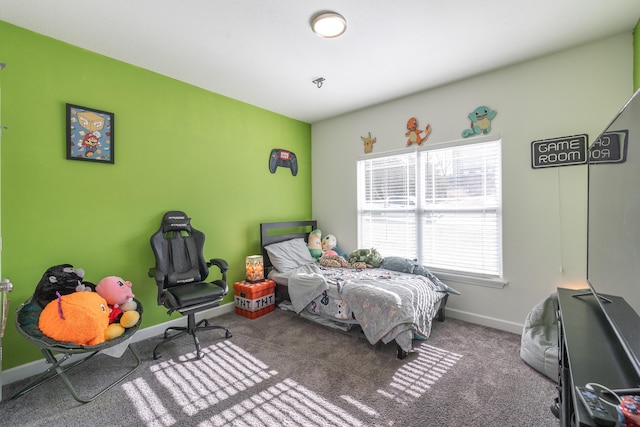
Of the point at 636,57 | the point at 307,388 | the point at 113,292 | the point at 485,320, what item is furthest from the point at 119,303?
the point at 636,57

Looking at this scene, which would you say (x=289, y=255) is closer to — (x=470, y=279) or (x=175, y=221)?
(x=175, y=221)

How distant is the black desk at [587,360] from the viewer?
102 cm

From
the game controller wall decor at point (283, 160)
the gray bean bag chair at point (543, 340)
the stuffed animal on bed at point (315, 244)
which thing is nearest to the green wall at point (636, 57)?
the gray bean bag chair at point (543, 340)

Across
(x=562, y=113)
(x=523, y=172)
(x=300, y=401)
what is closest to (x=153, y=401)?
(x=300, y=401)

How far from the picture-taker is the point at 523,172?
9.02 ft

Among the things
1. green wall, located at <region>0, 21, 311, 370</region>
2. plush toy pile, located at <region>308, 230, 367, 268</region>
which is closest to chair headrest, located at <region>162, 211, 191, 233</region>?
green wall, located at <region>0, 21, 311, 370</region>

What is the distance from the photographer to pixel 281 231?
4078 mm

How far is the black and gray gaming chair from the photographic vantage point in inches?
95.3

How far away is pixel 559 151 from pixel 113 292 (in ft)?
12.8

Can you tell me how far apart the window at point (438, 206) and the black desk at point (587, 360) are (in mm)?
1376

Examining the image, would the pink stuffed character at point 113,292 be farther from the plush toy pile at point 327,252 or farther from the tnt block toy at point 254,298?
the plush toy pile at point 327,252

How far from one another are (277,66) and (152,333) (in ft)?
9.34

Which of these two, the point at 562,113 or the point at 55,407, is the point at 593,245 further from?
the point at 55,407

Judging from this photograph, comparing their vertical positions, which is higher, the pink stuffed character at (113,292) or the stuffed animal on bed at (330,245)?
the stuffed animal on bed at (330,245)
